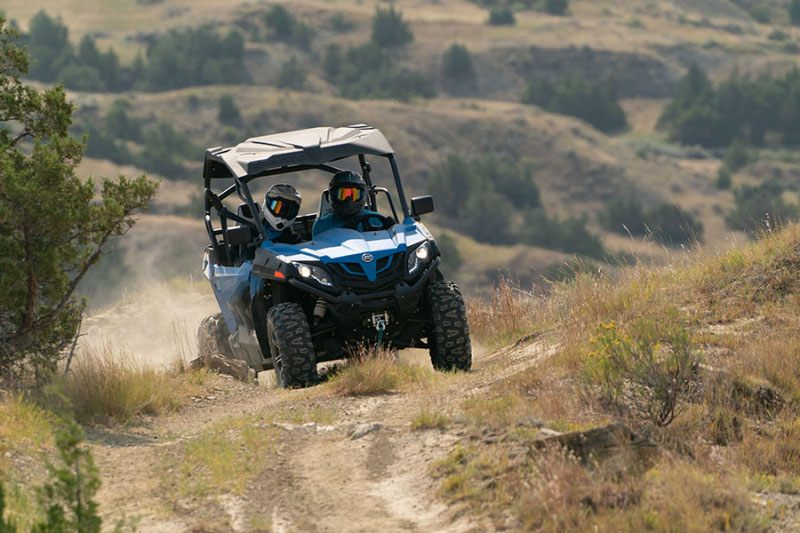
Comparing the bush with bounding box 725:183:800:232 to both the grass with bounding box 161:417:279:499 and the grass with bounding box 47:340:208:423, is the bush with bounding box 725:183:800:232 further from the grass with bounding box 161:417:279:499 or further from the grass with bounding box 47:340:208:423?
the grass with bounding box 161:417:279:499

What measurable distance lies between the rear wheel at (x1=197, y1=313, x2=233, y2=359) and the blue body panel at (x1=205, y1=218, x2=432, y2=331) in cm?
92

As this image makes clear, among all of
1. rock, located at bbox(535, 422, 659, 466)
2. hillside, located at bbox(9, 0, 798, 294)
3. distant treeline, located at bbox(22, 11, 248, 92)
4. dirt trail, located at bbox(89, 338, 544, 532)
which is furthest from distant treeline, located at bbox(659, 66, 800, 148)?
rock, located at bbox(535, 422, 659, 466)

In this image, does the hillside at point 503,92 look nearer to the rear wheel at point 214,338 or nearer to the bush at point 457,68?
the bush at point 457,68

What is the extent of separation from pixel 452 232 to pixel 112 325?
103261mm

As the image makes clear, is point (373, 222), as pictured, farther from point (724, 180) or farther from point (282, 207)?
point (724, 180)

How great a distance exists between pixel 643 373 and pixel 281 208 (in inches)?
212

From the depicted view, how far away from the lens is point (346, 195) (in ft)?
46.0

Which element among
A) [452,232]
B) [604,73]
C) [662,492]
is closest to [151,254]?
[452,232]

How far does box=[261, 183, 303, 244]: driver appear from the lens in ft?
46.3

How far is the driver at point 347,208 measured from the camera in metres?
14.0

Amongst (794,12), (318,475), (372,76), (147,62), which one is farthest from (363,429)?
(794,12)

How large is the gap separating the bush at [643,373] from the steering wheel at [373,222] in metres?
4.04

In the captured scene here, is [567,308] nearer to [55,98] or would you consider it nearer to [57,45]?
[55,98]

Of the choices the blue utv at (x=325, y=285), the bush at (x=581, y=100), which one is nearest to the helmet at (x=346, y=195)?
the blue utv at (x=325, y=285)
